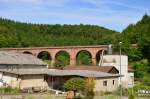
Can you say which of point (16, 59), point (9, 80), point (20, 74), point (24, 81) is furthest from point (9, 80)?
point (16, 59)

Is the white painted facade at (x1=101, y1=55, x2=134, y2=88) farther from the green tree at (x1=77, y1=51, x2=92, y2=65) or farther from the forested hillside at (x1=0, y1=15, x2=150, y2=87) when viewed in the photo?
the green tree at (x1=77, y1=51, x2=92, y2=65)

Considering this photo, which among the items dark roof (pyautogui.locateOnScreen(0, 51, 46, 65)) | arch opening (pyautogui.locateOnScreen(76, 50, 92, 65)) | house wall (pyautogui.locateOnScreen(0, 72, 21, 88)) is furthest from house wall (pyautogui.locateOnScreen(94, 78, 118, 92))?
arch opening (pyautogui.locateOnScreen(76, 50, 92, 65))

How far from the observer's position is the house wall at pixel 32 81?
41.8 meters

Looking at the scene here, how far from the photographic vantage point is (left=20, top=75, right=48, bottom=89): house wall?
41825mm

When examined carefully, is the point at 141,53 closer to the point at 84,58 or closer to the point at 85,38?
the point at 84,58

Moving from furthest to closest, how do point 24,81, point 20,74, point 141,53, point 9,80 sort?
point 141,53
point 9,80
point 24,81
point 20,74

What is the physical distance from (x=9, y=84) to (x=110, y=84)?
1129 centimetres

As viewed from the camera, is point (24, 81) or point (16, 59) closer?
point (24, 81)

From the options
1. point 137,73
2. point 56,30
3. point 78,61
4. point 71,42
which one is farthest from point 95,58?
point 56,30

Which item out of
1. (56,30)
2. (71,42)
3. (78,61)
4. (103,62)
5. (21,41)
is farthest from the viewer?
(56,30)

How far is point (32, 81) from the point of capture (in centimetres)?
4319

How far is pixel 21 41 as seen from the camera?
12200 cm

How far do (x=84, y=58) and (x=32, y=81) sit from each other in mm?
52352

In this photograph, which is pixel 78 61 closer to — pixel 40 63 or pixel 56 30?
pixel 40 63
